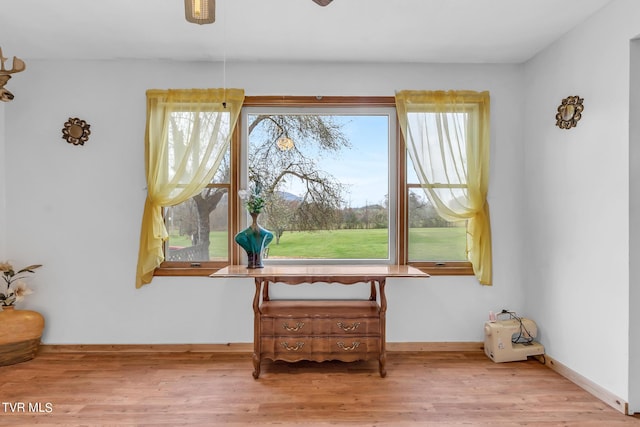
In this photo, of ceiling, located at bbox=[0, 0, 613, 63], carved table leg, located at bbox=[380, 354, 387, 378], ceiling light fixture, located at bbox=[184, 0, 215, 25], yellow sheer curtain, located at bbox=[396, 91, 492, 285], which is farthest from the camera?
yellow sheer curtain, located at bbox=[396, 91, 492, 285]

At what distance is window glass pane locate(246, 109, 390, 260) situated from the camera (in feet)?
12.0

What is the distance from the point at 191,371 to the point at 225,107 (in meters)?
2.25

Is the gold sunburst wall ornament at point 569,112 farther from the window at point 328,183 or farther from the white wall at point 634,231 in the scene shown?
the window at point 328,183

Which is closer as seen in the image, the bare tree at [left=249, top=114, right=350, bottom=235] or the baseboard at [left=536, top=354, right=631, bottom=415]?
the baseboard at [left=536, top=354, right=631, bottom=415]

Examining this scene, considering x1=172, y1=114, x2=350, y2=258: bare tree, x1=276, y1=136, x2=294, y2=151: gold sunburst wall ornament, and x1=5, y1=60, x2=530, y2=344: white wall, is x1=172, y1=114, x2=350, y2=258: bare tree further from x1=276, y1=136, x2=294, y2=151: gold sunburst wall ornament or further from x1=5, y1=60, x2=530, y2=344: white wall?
x1=5, y1=60, x2=530, y2=344: white wall

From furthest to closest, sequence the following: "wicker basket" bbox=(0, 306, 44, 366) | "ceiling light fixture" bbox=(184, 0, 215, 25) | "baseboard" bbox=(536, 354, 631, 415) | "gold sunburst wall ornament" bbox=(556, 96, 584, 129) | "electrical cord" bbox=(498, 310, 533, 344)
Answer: "electrical cord" bbox=(498, 310, 533, 344), "wicker basket" bbox=(0, 306, 44, 366), "gold sunburst wall ornament" bbox=(556, 96, 584, 129), "baseboard" bbox=(536, 354, 631, 415), "ceiling light fixture" bbox=(184, 0, 215, 25)

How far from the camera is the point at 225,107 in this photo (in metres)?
3.44

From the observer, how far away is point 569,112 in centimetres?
295

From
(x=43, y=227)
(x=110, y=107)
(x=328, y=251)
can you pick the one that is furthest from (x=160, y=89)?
(x=328, y=251)

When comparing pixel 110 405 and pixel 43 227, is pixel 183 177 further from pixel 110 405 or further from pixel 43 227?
pixel 110 405

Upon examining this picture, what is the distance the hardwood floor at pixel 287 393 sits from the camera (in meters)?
2.40

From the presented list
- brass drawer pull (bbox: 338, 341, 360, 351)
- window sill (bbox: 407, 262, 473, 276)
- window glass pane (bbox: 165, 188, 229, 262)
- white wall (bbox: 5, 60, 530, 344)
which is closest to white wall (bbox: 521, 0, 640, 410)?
white wall (bbox: 5, 60, 530, 344)

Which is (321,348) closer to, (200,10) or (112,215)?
(112,215)

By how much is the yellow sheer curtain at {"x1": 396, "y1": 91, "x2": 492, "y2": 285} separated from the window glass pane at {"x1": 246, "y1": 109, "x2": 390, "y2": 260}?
11.6 inches
